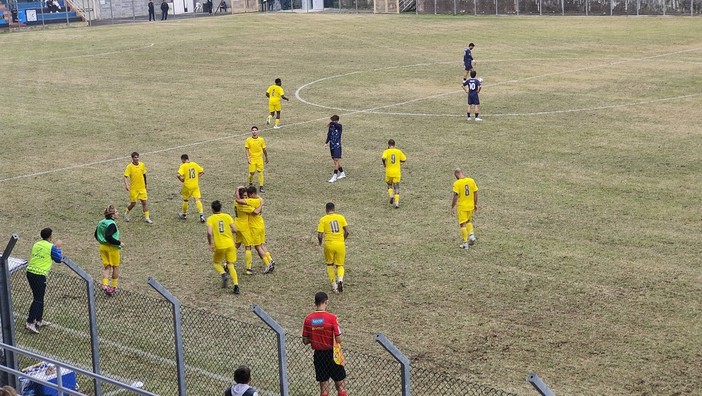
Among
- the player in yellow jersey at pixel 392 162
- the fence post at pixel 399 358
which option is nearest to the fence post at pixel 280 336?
the fence post at pixel 399 358

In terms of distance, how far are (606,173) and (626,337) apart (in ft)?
40.0

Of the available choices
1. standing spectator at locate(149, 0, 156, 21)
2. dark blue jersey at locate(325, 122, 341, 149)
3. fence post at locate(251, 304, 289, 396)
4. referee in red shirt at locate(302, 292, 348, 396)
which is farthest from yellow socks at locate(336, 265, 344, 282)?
standing spectator at locate(149, 0, 156, 21)

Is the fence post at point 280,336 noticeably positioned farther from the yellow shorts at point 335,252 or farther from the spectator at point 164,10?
the spectator at point 164,10

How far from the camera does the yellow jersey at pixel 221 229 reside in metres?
20.6

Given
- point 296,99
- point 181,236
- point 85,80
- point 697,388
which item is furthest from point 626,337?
point 85,80

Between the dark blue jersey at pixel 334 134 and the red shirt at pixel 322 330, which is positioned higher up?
the dark blue jersey at pixel 334 134

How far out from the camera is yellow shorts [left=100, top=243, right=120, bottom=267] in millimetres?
20609

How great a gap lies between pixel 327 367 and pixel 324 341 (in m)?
0.42

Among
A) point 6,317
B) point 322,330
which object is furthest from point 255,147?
point 322,330

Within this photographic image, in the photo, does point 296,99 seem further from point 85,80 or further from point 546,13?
point 546,13

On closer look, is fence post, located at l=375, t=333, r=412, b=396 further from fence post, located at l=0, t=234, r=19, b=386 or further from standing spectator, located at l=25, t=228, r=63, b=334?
standing spectator, located at l=25, t=228, r=63, b=334

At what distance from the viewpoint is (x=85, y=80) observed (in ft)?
174

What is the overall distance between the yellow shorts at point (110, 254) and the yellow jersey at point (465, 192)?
24.6 ft

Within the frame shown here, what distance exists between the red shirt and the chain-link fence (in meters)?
0.88
